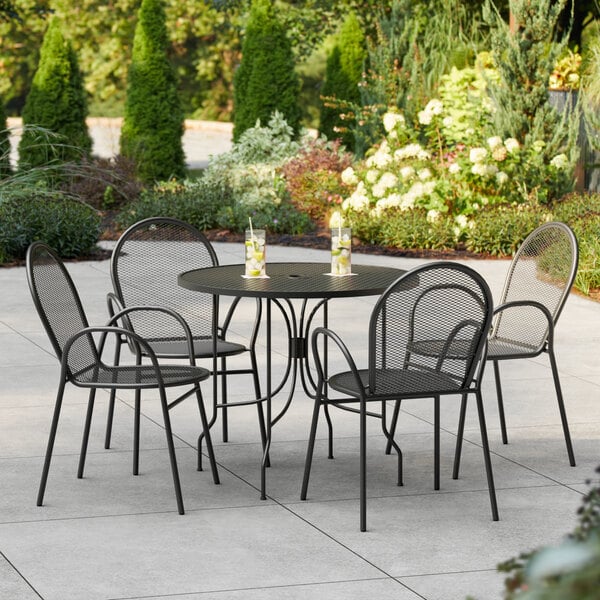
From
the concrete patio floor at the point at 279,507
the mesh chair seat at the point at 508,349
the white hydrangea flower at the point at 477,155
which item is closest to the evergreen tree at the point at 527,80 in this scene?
the white hydrangea flower at the point at 477,155

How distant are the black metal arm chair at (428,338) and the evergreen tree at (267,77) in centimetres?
1399

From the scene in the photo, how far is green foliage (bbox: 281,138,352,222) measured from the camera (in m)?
15.1

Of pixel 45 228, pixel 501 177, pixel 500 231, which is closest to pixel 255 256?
pixel 45 228

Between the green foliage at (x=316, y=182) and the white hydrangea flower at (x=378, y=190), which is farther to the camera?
the green foliage at (x=316, y=182)

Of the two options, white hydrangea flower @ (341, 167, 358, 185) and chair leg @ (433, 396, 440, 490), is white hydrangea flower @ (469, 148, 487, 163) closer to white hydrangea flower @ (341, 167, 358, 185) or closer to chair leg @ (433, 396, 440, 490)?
white hydrangea flower @ (341, 167, 358, 185)

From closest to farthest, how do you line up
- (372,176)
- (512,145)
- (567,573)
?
(567,573) < (512,145) < (372,176)

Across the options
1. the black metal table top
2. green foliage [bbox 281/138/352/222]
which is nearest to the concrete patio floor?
the black metal table top

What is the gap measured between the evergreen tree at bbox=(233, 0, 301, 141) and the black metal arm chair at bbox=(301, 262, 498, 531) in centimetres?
1399

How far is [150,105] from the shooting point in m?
18.8

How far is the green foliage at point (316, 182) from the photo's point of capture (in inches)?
595

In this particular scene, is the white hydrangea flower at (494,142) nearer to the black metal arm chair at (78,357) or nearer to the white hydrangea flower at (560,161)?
the white hydrangea flower at (560,161)

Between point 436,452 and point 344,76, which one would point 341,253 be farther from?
point 344,76

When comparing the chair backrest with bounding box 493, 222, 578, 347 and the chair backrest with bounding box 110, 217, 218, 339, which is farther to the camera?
the chair backrest with bounding box 110, 217, 218, 339

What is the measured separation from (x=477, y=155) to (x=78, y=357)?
867 cm
